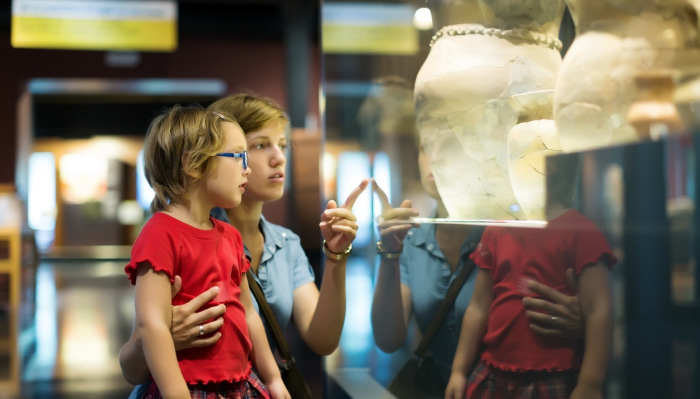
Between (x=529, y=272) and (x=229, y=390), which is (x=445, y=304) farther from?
(x=229, y=390)

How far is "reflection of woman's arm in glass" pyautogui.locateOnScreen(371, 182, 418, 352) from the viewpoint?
1.88 m

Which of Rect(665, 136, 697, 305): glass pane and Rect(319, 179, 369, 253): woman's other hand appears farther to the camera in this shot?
Rect(319, 179, 369, 253): woman's other hand

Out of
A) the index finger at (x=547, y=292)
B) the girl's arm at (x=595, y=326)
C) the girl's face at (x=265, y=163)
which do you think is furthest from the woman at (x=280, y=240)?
the girl's arm at (x=595, y=326)

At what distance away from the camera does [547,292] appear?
1.19 m

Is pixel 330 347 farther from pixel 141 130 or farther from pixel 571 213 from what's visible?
pixel 141 130

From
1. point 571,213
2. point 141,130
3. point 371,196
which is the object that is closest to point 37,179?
point 141,130

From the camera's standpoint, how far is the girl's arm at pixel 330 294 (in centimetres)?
165

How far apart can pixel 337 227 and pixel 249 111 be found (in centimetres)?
41

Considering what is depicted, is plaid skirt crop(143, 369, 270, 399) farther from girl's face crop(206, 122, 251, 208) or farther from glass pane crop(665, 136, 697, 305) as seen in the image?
glass pane crop(665, 136, 697, 305)

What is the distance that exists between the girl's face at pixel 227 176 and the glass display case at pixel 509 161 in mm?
498

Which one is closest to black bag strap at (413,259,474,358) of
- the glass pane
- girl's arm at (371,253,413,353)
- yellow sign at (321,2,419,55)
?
girl's arm at (371,253,413,353)

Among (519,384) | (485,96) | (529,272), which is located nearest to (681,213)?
(529,272)

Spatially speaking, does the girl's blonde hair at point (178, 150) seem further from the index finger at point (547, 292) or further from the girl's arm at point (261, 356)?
the index finger at point (547, 292)

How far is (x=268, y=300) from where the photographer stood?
1840mm
